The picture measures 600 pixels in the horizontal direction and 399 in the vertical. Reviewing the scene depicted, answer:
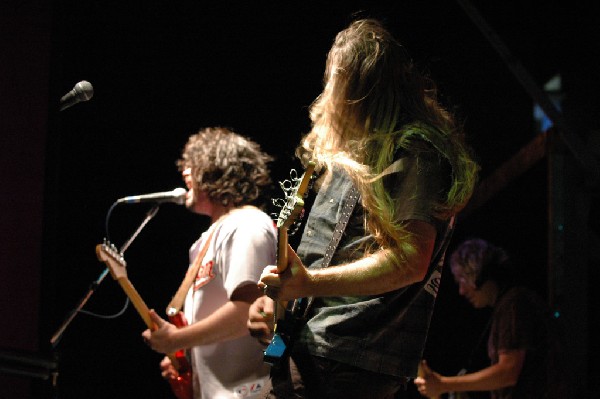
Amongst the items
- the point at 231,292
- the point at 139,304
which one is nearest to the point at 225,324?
the point at 231,292

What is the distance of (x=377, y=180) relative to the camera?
1.92 metres

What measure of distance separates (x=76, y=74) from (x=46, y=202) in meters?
2.03

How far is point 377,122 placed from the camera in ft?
6.77

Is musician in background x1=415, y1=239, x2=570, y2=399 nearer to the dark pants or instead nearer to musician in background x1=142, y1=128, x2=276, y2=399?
musician in background x1=142, y1=128, x2=276, y2=399

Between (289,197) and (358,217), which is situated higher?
(289,197)

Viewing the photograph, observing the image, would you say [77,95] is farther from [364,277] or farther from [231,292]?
[364,277]

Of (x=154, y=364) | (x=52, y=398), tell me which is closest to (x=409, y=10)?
(x=154, y=364)

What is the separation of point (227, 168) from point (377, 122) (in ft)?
4.46

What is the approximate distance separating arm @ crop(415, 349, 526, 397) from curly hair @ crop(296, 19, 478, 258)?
6.89 ft

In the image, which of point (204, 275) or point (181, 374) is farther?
point (181, 374)

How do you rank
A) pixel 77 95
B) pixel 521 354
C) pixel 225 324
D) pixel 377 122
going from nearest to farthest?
pixel 377 122
pixel 77 95
pixel 225 324
pixel 521 354

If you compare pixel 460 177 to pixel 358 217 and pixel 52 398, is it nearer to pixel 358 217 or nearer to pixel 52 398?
pixel 358 217

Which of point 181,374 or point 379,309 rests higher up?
point 181,374

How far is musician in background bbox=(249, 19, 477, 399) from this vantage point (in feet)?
6.10
